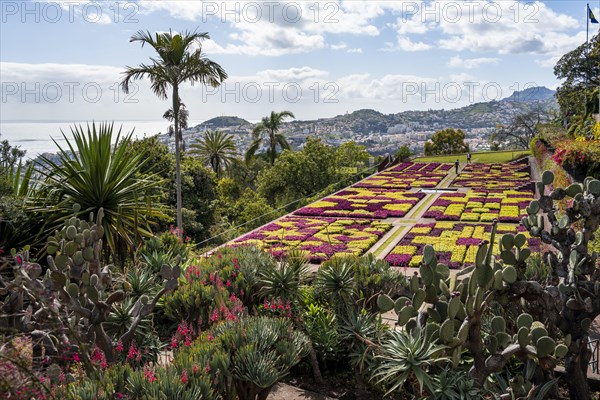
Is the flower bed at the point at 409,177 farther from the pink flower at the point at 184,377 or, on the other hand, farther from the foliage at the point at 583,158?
the pink flower at the point at 184,377

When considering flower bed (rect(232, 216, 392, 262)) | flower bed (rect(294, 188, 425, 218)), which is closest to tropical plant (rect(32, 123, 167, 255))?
flower bed (rect(232, 216, 392, 262))

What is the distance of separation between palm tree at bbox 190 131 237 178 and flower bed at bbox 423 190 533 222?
846 inches

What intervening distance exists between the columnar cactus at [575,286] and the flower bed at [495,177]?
26140 mm

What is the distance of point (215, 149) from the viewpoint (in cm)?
4428

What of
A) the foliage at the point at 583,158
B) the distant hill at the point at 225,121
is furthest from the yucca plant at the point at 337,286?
the distant hill at the point at 225,121

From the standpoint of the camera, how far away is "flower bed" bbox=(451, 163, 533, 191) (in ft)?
110

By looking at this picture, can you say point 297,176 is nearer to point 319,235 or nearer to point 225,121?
point 319,235

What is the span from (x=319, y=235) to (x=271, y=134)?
2613cm

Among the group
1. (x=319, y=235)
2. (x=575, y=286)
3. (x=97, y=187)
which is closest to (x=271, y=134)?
(x=319, y=235)

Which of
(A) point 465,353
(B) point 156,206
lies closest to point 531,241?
(A) point 465,353

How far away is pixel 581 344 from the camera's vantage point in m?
6.65

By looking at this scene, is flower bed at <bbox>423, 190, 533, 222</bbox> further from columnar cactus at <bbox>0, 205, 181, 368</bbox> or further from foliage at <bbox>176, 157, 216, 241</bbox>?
columnar cactus at <bbox>0, 205, 181, 368</bbox>

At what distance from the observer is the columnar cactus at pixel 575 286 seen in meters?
6.52

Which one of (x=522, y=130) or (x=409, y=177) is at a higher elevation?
(x=522, y=130)
